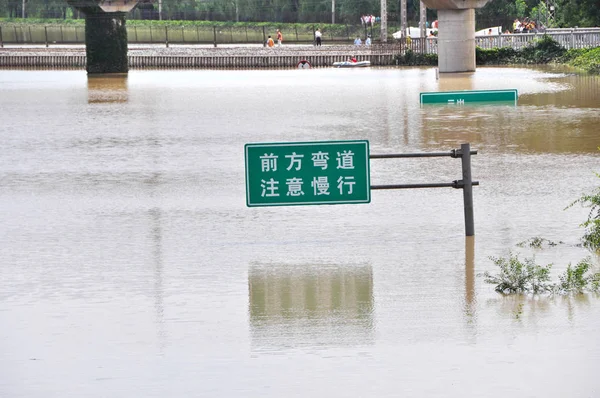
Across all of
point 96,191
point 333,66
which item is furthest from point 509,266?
point 333,66

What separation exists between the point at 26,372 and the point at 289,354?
70.1 inches

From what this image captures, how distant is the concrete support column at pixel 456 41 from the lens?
5769cm

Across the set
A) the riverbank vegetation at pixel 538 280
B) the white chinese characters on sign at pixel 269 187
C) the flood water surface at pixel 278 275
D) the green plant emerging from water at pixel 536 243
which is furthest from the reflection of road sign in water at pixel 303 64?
the riverbank vegetation at pixel 538 280

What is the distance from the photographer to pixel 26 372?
28.1ft

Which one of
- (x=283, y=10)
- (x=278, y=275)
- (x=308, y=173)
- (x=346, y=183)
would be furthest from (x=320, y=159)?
(x=283, y=10)

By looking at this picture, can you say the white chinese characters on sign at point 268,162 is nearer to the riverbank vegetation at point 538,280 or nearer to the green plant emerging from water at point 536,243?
the riverbank vegetation at point 538,280

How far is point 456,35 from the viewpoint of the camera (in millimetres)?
58156

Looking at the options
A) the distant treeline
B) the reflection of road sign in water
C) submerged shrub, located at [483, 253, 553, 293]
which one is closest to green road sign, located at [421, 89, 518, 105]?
submerged shrub, located at [483, 253, 553, 293]

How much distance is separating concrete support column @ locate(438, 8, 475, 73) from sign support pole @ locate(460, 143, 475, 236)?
44827 millimetres

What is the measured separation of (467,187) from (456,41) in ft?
152

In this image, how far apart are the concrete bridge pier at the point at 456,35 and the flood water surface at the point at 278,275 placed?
30662 mm

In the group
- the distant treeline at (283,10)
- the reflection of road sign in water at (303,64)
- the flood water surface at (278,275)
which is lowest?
the flood water surface at (278,275)

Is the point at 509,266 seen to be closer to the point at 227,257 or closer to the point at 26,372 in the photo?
the point at 227,257

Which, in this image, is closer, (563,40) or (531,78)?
(531,78)
